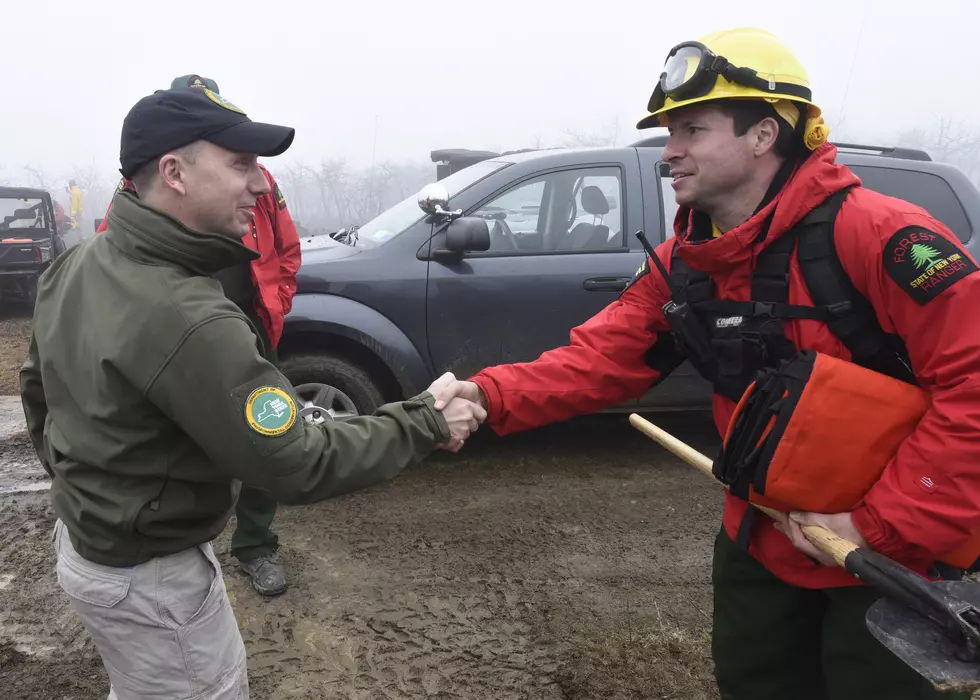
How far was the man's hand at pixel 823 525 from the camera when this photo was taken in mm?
1568

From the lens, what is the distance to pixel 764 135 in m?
1.81

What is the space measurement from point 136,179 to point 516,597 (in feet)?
7.56

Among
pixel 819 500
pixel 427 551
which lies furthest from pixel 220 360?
pixel 427 551

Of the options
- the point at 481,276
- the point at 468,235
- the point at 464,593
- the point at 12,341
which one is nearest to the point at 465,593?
the point at 464,593

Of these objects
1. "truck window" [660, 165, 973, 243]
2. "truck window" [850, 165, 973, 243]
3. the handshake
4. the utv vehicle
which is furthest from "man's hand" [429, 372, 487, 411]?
the utv vehicle

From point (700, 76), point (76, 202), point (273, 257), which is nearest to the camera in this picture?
point (700, 76)

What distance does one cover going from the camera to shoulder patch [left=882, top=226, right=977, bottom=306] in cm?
145

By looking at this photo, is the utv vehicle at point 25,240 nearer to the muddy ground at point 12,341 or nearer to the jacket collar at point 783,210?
the muddy ground at point 12,341

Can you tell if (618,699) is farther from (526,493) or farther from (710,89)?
(710,89)

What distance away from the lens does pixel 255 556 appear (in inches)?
131

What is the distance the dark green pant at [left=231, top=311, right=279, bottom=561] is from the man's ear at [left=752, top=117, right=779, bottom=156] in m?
2.22

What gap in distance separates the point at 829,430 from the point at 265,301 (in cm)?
233

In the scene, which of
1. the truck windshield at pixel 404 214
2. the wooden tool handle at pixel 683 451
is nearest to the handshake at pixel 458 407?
the wooden tool handle at pixel 683 451

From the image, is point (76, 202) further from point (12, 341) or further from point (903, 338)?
point (903, 338)
